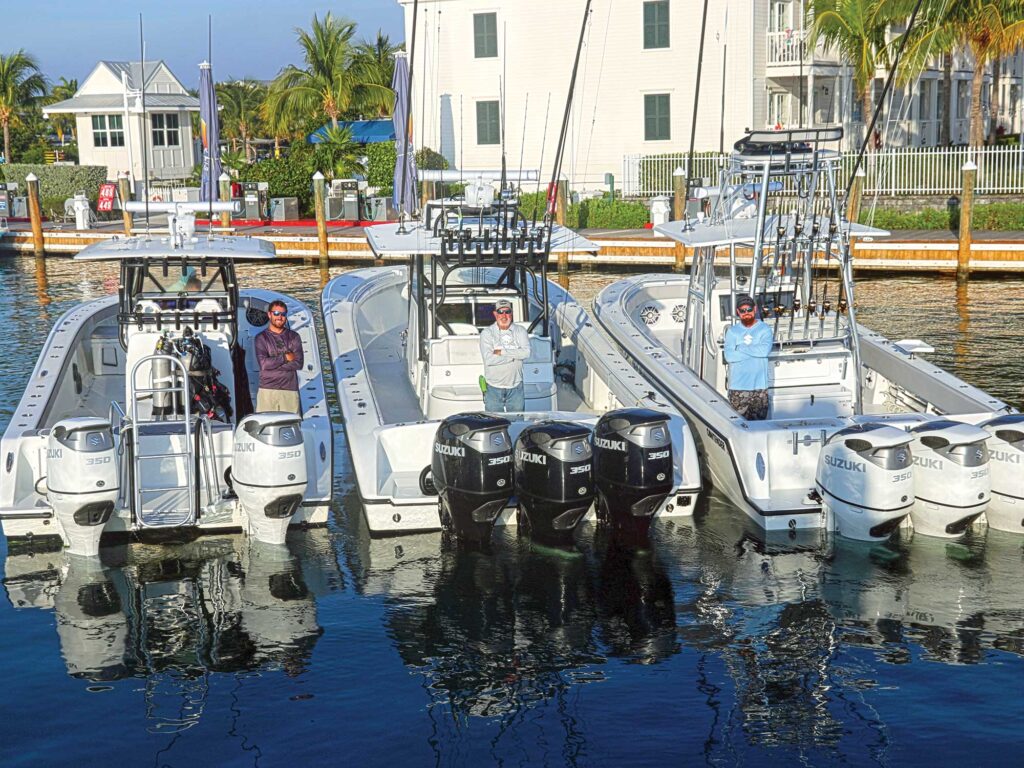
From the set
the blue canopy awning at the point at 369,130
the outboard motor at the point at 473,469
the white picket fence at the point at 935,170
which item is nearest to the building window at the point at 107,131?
the blue canopy awning at the point at 369,130

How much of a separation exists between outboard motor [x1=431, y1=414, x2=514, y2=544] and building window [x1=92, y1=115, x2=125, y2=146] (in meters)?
36.2

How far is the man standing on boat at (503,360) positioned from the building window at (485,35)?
2353cm

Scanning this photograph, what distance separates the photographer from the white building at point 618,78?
96.9 ft

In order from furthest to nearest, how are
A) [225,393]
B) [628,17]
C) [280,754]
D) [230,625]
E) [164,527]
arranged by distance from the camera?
[628,17] < [225,393] < [164,527] < [230,625] < [280,754]

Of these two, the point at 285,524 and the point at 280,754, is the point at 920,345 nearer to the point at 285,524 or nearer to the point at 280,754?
the point at 285,524

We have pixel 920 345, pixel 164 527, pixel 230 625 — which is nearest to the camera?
pixel 230 625

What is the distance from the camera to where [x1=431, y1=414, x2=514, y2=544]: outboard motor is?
8.23 metres

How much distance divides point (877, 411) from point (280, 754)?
7005mm

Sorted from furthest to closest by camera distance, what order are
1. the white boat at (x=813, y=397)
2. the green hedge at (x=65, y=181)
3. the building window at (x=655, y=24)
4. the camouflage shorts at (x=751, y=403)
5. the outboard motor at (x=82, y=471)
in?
1. the green hedge at (x=65, y=181)
2. the building window at (x=655, y=24)
3. the camouflage shorts at (x=751, y=403)
4. the white boat at (x=813, y=397)
5. the outboard motor at (x=82, y=471)

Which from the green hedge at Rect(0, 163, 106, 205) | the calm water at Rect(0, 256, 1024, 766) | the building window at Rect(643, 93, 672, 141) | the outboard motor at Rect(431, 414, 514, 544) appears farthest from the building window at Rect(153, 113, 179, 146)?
the outboard motor at Rect(431, 414, 514, 544)

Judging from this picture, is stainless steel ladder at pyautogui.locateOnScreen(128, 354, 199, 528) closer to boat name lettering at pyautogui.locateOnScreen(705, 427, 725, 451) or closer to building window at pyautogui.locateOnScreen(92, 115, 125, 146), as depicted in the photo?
boat name lettering at pyautogui.locateOnScreen(705, 427, 725, 451)

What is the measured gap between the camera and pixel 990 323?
17.6m

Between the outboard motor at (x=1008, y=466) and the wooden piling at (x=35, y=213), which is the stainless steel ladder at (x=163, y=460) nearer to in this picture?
the outboard motor at (x=1008, y=466)

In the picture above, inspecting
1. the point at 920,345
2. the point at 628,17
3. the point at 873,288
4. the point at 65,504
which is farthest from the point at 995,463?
the point at 628,17
